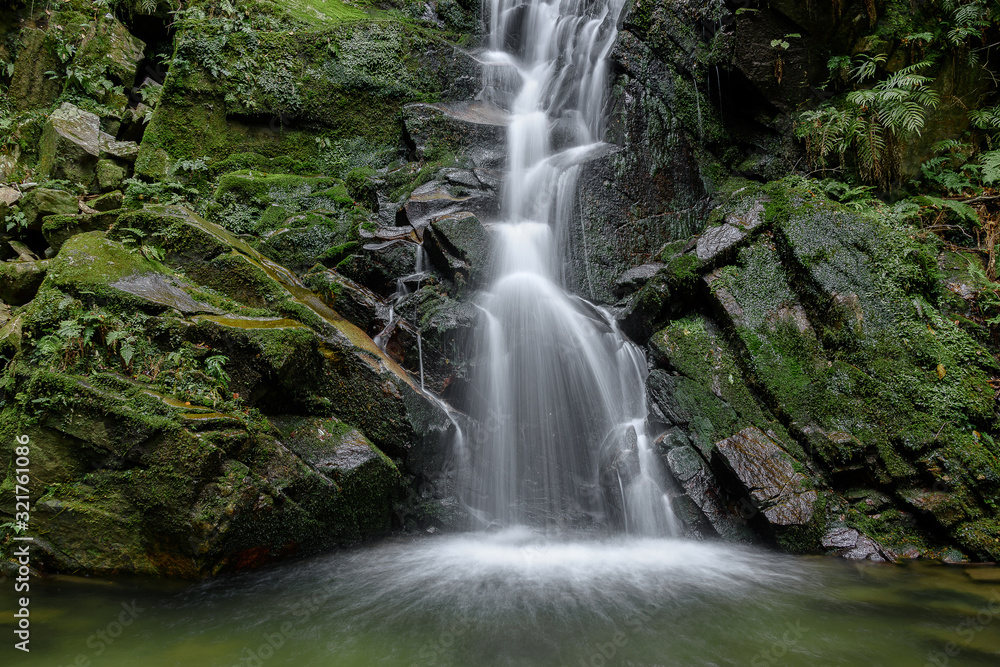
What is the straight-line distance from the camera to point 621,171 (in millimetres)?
8703

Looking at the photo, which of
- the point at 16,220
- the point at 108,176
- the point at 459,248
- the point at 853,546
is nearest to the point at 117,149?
the point at 108,176

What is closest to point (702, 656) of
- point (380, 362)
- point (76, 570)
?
point (380, 362)

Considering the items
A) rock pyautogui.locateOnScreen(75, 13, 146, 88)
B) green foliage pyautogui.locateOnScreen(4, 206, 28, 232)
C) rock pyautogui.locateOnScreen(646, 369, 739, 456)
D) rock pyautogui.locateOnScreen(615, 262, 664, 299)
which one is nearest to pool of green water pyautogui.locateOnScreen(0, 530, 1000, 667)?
rock pyautogui.locateOnScreen(646, 369, 739, 456)

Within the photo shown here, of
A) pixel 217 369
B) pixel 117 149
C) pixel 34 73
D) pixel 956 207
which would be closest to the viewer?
pixel 217 369

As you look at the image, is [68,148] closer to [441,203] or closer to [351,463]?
[441,203]

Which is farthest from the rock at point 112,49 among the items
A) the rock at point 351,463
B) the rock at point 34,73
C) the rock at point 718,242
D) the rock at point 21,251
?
the rock at point 718,242

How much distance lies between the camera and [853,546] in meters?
4.84

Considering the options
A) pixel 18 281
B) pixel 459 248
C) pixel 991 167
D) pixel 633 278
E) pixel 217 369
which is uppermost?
pixel 991 167

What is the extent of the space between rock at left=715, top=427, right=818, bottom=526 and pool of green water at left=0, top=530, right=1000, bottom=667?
454 millimetres

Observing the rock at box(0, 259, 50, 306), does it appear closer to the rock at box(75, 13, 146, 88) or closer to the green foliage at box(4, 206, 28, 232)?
the green foliage at box(4, 206, 28, 232)

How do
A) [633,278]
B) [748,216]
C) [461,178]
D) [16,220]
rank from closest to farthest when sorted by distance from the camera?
[748,216] < [16,220] < [633,278] < [461,178]

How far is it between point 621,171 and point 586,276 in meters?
2.15

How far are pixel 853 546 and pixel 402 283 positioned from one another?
20.5 ft

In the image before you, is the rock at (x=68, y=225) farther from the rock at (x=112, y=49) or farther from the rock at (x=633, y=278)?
the rock at (x=633, y=278)
